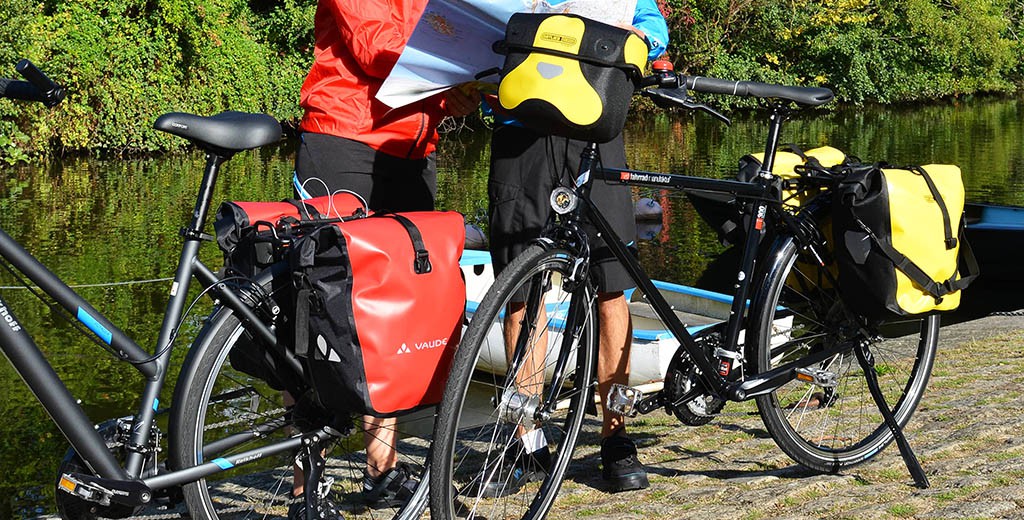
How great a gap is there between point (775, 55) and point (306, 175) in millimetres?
33420

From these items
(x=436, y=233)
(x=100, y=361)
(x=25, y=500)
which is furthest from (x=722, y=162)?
(x=436, y=233)

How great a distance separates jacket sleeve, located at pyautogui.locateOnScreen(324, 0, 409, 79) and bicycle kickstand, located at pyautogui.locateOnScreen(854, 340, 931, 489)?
6.20 feet

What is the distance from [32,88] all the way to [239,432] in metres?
1.04

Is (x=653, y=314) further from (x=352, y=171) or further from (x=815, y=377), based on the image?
(x=352, y=171)

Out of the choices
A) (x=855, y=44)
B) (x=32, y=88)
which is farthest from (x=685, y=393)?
(x=855, y=44)

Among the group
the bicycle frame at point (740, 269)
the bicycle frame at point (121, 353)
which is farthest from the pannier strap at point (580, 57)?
the bicycle frame at point (121, 353)

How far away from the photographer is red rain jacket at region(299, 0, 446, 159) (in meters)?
4.04

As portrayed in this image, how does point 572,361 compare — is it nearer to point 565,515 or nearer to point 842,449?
point 565,515

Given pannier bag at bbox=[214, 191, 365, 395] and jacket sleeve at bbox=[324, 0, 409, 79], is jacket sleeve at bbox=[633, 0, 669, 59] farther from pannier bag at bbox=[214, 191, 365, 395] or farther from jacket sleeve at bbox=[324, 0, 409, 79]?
pannier bag at bbox=[214, 191, 365, 395]

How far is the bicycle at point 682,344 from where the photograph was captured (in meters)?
3.42

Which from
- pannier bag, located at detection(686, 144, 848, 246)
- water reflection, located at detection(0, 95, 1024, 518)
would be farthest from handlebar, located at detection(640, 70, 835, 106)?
water reflection, located at detection(0, 95, 1024, 518)

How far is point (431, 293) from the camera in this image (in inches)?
126

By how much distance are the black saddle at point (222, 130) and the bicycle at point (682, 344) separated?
74 centimetres

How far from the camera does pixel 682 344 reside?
3.81m
